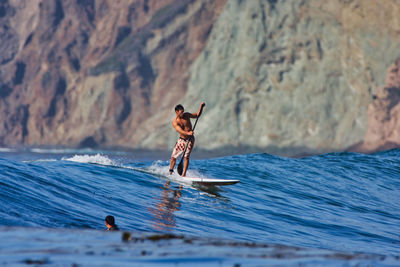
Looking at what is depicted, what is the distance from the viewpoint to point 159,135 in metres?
84.1

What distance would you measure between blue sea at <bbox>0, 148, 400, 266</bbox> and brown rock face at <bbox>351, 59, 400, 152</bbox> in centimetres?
4255

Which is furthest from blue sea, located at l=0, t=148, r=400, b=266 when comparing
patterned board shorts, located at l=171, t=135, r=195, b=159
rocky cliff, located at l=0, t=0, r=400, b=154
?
rocky cliff, located at l=0, t=0, r=400, b=154

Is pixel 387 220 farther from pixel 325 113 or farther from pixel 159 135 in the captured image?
pixel 159 135

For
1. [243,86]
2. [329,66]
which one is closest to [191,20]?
[243,86]

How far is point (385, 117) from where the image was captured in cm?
6378

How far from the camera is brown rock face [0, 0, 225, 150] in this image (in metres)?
91.4

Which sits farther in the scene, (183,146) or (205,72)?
(205,72)

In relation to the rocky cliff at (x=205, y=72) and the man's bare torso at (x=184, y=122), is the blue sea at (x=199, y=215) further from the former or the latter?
the rocky cliff at (x=205, y=72)

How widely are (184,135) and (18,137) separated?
96.0 metres

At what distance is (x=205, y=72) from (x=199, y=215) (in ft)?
228

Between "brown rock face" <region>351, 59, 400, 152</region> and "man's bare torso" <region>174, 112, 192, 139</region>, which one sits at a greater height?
"brown rock face" <region>351, 59, 400, 152</region>

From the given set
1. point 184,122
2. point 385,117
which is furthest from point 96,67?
point 184,122

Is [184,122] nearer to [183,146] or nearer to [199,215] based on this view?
[183,146]

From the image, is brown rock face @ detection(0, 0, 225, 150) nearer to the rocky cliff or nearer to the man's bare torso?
the rocky cliff
